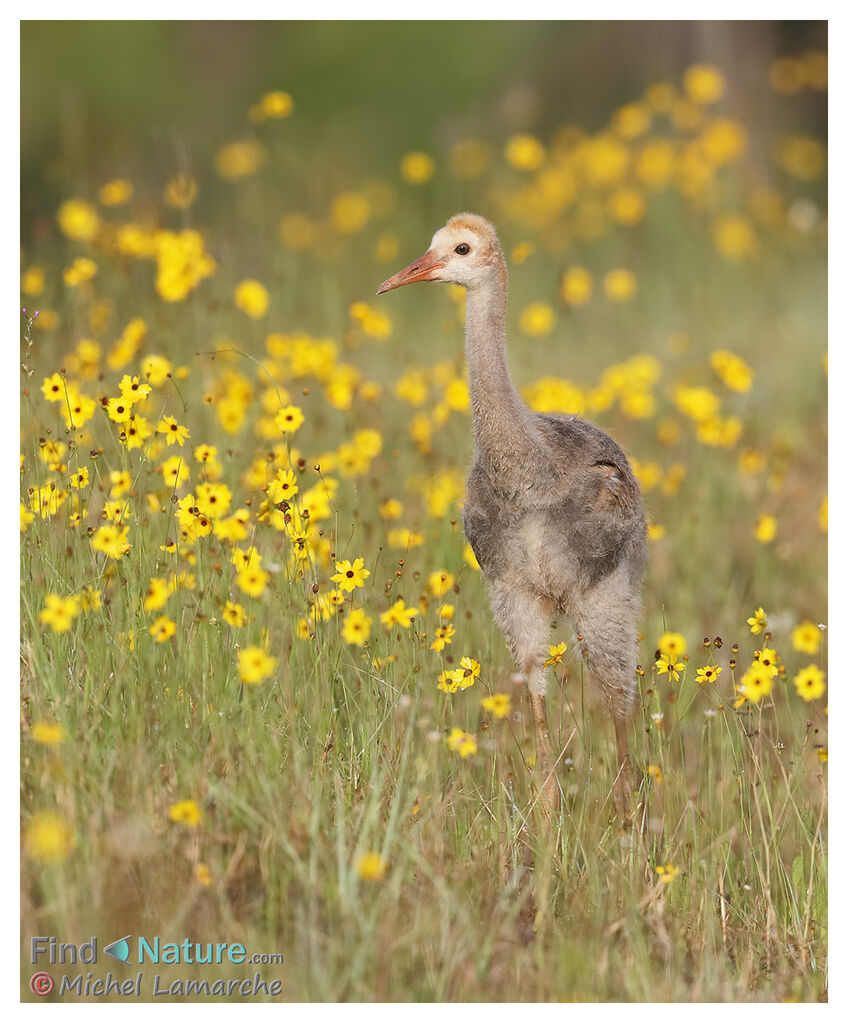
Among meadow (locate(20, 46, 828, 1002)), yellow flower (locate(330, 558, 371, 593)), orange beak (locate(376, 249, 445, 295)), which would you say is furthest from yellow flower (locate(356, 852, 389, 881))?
orange beak (locate(376, 249, 445, 295))

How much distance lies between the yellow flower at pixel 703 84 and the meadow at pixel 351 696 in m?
3.01

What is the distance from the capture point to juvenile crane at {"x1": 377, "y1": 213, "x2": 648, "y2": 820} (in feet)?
14.0

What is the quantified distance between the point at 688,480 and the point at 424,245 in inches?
108

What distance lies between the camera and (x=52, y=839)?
132 inches

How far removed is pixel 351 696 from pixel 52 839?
1.08 metres

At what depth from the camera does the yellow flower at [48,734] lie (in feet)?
11.3

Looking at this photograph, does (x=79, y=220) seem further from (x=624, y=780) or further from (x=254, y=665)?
(x=624, y=780)

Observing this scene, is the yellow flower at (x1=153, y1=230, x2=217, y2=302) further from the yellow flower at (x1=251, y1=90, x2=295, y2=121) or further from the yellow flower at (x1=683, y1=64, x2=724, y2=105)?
the yellow flower at (x1=683, y1=64, x2=724, y2=105)

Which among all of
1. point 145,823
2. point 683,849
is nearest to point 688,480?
point 683,849

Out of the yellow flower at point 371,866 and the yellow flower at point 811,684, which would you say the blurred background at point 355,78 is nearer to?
the yellow flower at point 811,684

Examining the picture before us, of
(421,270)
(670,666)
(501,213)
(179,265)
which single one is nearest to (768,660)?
(670,666)

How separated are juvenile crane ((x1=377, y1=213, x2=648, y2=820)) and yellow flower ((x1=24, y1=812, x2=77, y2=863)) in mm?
1503

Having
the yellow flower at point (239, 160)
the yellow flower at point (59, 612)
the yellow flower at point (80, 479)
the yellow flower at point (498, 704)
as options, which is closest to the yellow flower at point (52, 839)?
the yellow flower at point (59, 612)

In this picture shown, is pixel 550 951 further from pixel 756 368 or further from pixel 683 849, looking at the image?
pixel 756 368
